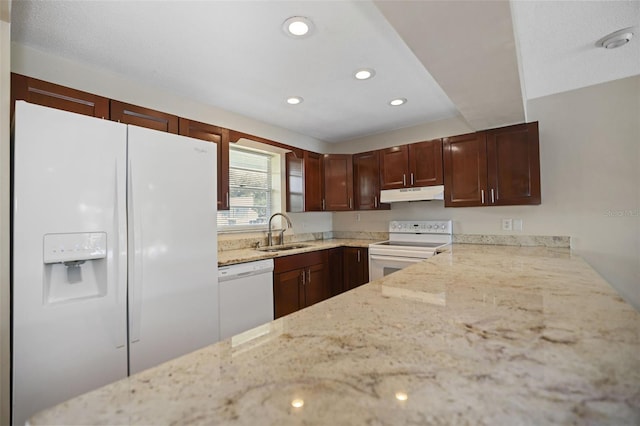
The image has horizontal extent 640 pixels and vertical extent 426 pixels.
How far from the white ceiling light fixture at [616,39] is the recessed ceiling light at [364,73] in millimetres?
1435

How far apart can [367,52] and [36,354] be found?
241cm

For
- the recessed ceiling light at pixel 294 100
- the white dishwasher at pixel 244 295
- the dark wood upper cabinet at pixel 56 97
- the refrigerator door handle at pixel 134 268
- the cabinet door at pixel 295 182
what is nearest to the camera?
the refrigerator door handle at pixel 134 268

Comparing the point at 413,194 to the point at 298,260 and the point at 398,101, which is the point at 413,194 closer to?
the point at 398,101

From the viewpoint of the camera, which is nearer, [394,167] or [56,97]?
[56,97]

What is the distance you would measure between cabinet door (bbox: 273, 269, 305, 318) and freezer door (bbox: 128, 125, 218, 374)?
702 millimetres

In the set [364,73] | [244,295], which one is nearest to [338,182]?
[364,73]

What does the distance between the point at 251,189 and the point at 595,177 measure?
3254 millimetres

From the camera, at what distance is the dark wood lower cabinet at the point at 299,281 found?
2732 mm

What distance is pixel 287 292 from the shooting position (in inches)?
111

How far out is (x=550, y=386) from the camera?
1.76 feet

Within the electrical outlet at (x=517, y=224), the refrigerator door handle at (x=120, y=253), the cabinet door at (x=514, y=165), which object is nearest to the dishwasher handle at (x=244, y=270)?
the refrigerator door handle at (x=120, y=253)

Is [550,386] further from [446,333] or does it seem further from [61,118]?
[61,118]

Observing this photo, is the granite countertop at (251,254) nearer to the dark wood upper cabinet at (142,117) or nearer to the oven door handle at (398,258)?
the oven door handle at (398,258)

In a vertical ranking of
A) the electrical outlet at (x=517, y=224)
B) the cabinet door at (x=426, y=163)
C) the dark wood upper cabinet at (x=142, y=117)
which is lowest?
the electrical outlet at (x=517, y=224)
